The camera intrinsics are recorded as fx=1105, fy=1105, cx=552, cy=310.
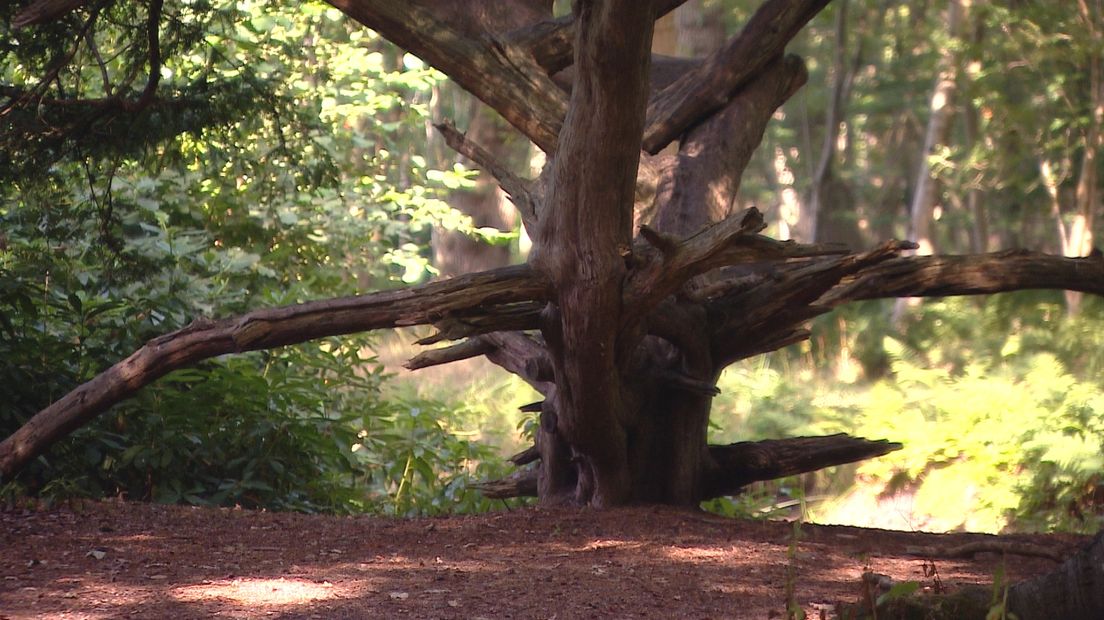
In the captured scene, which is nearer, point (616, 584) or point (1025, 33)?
point (616, 584)

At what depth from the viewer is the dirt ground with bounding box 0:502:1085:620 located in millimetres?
3748

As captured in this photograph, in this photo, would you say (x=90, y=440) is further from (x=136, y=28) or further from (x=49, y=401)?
(x=136, y=28)

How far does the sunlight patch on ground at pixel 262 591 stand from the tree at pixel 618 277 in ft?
3.99

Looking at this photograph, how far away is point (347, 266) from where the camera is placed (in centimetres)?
1033

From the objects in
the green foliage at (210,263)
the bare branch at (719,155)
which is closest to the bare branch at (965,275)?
the bare branch at (719,155)

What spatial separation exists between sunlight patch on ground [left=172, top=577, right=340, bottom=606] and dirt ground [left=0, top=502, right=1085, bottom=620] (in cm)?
1

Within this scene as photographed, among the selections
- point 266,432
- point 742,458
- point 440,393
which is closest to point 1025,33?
point 440,393

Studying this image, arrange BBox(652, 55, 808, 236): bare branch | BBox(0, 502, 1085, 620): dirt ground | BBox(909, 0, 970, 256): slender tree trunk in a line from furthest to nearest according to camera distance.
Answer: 1. BBox(909, 0, 970, 256): slender tree trunk
2. BBox(652, 55, 808, 236): bare branch
3. BBox(0, 502, 1085, 620): dirt ground

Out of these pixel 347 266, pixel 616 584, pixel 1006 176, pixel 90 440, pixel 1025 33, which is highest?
pixel 1025 33

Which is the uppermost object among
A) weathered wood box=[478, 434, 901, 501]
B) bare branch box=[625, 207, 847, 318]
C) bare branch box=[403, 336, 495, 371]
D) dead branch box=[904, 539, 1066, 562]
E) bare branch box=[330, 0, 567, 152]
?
bare branch box=[330, 0, 567, 152]

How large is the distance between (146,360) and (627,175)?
96.9 inches

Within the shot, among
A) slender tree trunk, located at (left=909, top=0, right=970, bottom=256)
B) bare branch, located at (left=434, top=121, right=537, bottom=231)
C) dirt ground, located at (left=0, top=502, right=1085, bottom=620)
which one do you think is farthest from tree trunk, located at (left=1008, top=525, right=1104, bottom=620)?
slender tree trunk, located at (left=909, top=0, right=970, bottom=256)

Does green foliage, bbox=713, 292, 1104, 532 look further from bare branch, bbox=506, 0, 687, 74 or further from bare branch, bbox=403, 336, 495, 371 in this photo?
bare branch, bbox=506, 0, 687, 74

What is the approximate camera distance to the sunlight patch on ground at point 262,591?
12.4 feet
